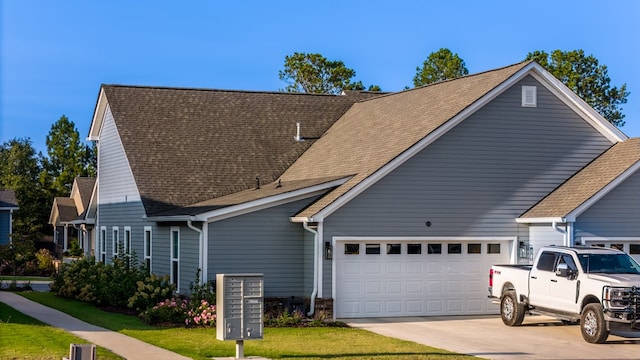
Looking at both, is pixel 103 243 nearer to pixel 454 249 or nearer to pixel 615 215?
pixel 454 249

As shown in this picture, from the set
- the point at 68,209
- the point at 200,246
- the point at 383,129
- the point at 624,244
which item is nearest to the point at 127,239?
the point at 200,246

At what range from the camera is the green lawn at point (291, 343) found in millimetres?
18562

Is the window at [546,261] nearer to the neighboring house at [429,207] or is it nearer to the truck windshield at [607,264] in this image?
the truck windshield at [607,264]

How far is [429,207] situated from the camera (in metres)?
26.8

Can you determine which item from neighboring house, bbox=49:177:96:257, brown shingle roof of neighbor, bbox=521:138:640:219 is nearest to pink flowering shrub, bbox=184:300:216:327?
brown shingle roof of neighbor, bbox=521:138:640:219

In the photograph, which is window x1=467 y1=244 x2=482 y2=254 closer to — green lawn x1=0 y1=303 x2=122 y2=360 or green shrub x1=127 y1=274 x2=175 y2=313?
green shrub x1=127 y1=274 x2=175 y2=313

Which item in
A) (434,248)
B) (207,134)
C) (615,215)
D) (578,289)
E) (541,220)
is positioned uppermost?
(207,134)

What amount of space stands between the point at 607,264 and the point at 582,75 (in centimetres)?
3785

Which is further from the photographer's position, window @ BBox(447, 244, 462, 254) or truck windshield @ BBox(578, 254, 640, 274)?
window @ BBox(447, 244, 462, 254)

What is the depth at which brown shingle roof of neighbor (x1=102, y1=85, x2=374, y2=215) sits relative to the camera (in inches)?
1235

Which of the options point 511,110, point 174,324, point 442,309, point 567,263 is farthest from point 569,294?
point 174,324

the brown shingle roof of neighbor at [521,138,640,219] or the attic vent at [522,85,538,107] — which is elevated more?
the attic vent at [522,85,538,107]

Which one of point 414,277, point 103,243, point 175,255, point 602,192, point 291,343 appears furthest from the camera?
point 103,243

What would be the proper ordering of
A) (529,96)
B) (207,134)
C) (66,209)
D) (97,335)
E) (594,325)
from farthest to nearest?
(66,209) < (207,134) < (529,96) < (97,335) < (594,325)
